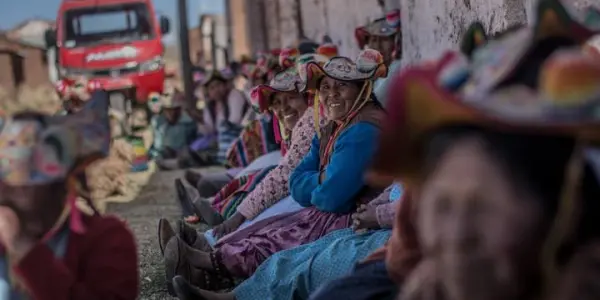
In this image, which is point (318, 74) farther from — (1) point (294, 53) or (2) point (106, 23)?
(2) point (106, 23)

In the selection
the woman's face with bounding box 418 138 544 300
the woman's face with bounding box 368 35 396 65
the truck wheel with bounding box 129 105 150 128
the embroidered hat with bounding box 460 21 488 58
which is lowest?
the truck wheel with bounding box 129 105 150 128

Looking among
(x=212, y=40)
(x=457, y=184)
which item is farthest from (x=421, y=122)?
(x=212, y=40)

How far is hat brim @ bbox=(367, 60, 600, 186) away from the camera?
181 centimetres

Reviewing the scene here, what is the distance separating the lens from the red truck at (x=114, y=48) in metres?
16.3

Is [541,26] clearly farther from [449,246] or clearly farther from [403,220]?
[403,220]

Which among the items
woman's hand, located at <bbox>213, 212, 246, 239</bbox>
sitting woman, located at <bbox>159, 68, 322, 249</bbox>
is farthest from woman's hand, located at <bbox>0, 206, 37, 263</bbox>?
woman's hand, located at <bbox>213, 212, 246, 239</bbox>

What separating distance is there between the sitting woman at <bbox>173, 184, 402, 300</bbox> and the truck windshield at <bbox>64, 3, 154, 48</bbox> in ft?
43.3

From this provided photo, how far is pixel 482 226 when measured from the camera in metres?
1.85

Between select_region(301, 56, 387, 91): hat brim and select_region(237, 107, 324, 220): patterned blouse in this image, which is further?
select_region(237, 107, 324, 220): patterned blouse

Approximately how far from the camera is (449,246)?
6.20 ft

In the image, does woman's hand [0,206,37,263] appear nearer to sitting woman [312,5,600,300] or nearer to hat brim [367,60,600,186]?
hat brim [367,60,600,186]

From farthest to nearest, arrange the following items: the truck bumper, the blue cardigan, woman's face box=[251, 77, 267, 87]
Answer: the truck bumper → woman's face box=[251, 77, 267, 87] → the blue cardigan

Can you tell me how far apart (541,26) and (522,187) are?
34 centimetres

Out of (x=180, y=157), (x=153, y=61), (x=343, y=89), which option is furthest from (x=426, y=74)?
(x=153, y=61)
